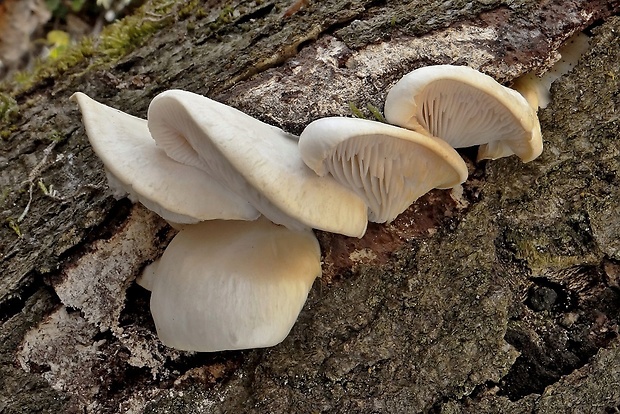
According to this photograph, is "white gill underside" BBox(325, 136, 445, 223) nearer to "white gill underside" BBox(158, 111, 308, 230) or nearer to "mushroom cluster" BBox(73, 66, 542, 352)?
"mushroom cluster" BBox(73, 66, 542, 352)

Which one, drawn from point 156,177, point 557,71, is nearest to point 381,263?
point 156,177

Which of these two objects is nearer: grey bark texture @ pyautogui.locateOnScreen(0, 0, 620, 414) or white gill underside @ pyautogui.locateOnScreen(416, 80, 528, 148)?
white gill underside @ pyautogui.locateOnScreen(416, 80, 528, 148)

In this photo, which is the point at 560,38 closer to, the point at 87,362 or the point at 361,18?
the point at 361,18

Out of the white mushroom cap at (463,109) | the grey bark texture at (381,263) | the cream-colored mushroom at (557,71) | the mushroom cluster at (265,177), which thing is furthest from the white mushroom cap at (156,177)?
the cream-colored mushroom at (557,71)

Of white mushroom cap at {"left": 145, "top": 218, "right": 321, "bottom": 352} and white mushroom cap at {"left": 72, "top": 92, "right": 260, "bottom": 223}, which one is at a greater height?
white mushroom cap at {"left": 72, "top": 92, "right": 260, "bottom": 223}

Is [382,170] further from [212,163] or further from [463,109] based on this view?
[212,163]

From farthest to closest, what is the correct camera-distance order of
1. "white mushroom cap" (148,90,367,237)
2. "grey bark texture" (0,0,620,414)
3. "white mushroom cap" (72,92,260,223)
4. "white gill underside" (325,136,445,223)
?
1. "grey bark texture" (0,0,620,414)
2. "white mushroom cap" (72,92,260,223)
3. "white gill underside" (325,136,445,223)
4. "white mushroom cap" (148,90,367,237)

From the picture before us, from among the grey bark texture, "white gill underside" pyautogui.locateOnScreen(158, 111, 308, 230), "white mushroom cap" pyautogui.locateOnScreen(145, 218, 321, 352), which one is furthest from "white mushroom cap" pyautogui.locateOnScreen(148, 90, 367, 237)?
the grey bark texture
